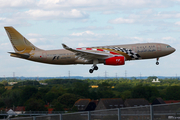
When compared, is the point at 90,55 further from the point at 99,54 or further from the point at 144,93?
the point at 144,93

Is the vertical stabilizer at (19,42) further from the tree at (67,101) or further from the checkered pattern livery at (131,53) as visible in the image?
the tree at (67,101)

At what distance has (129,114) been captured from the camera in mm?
18344

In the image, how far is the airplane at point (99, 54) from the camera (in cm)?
5631

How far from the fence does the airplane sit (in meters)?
35.7

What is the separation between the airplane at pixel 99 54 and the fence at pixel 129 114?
117 feet

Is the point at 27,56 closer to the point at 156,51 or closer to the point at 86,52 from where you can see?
the point at 86,52

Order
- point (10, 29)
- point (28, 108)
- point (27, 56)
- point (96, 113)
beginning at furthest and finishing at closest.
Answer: point (28, 108), point (10, 29), point (27, 56), point (96, 113)

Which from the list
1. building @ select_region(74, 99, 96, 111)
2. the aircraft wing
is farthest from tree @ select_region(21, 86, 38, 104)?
the aircraft wing

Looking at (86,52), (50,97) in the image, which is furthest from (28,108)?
(86,52)

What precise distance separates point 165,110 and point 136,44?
39.4 metres

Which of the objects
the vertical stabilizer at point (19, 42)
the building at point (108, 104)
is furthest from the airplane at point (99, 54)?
the building at point (108, 104)

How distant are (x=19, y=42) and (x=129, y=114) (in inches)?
1949

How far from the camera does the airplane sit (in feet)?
185

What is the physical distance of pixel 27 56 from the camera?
61.0 metres
